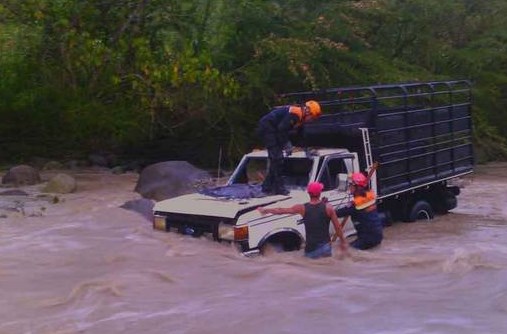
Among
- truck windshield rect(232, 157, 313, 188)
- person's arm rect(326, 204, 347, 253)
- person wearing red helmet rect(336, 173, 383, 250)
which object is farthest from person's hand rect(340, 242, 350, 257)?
truck windshield rect(232, 157, 313, 188)

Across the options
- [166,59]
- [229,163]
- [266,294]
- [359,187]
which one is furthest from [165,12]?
[266,294]

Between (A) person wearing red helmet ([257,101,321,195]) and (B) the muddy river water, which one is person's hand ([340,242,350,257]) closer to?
(B) the muddy river water

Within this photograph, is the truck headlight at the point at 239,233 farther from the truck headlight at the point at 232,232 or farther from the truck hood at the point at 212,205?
the truck hood at the point at 212,205

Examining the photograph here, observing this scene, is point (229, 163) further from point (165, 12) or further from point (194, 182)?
point (194, 182)

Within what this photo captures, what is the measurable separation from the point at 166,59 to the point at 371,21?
5623 mm

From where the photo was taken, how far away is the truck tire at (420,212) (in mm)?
13859

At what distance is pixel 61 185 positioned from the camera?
1666 cm

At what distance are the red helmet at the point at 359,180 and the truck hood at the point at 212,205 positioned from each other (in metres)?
0.91

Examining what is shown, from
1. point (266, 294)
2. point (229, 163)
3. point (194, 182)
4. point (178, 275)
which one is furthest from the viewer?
point (229, 163)

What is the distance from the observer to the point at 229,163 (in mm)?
20906

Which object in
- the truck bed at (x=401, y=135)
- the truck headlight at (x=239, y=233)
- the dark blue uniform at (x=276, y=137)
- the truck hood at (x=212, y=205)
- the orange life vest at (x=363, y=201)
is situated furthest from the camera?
the truck bed at (x=401, y=135)

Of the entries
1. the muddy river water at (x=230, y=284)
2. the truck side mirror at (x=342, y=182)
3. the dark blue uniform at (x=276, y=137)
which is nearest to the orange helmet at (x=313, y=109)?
the dark blue uniform at (x=276, y=137)

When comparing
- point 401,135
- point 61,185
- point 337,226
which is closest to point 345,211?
point 337,226

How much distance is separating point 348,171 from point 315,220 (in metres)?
2.01
